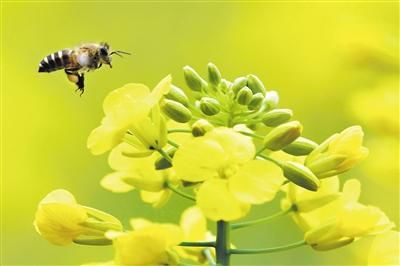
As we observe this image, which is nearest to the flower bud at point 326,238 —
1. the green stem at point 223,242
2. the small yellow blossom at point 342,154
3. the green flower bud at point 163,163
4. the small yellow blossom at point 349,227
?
the small yellow blossom at point 349,227

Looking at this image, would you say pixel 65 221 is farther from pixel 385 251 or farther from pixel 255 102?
pixel 385 251

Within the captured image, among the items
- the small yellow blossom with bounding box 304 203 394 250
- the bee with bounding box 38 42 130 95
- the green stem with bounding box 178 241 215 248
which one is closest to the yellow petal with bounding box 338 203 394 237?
the small yellow blossom with bounding box 304 203 394 250

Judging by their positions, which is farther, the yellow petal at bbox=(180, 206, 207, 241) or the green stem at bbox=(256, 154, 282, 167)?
the yellow petal at bbox=(180, 206, 207, 241)

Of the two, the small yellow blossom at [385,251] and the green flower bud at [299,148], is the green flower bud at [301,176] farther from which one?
the small yellow blossom at [385,251]

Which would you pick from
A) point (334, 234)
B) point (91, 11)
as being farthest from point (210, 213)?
point (91, 11)

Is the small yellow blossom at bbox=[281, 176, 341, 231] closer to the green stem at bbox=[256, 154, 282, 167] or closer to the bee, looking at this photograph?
the green stem at bbox=[256, 154, 282, 167]

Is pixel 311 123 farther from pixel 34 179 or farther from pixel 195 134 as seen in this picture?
pixel 195 134

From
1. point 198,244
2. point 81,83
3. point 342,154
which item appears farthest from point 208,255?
point 81,83
